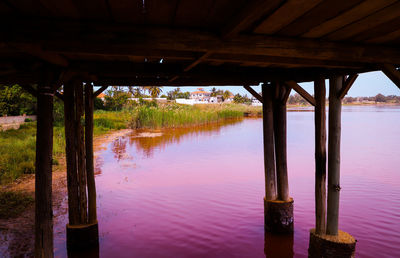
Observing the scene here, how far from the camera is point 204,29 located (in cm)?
265

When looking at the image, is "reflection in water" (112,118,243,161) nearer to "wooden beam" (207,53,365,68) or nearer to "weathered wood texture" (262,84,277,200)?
"weathered wood texture" (262,84,277,200)

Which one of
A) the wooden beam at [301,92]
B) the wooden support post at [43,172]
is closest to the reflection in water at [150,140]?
the wooden beam at [301,92]

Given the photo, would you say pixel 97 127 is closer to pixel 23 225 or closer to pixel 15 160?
pixel 15 160

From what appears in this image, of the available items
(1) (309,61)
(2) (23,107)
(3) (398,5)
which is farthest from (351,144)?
(2) (23,107)

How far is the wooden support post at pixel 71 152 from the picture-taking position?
4.43m

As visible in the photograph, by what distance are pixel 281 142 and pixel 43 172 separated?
4.05 m

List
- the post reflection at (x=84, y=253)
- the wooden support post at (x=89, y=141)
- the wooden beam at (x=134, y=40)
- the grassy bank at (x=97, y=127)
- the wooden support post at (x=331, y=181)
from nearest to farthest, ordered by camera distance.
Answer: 1. the wooden beam at (x=134, y=40)
2. the wooden support post at (x=331, y=181)
3. the post reflection at (x=84, y=253)
4. the wooden support post at (x=89, y=141)
5. the grassy bank at (x=97, y=127)

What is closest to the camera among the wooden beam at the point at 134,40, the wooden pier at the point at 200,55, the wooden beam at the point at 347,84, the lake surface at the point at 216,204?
the wooden pier at the point at 200,55

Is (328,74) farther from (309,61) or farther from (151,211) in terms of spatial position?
(151,211)

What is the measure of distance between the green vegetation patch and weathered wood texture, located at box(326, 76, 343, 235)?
6.13 m

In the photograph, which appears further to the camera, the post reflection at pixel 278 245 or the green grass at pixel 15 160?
the green grass at pixel 15 160

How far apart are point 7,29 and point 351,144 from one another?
20110 millimetres

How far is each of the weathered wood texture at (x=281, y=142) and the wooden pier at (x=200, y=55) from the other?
2 centimetres

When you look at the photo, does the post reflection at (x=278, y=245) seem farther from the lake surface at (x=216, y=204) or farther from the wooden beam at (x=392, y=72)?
the wooden beam at (x=392, y=72)
